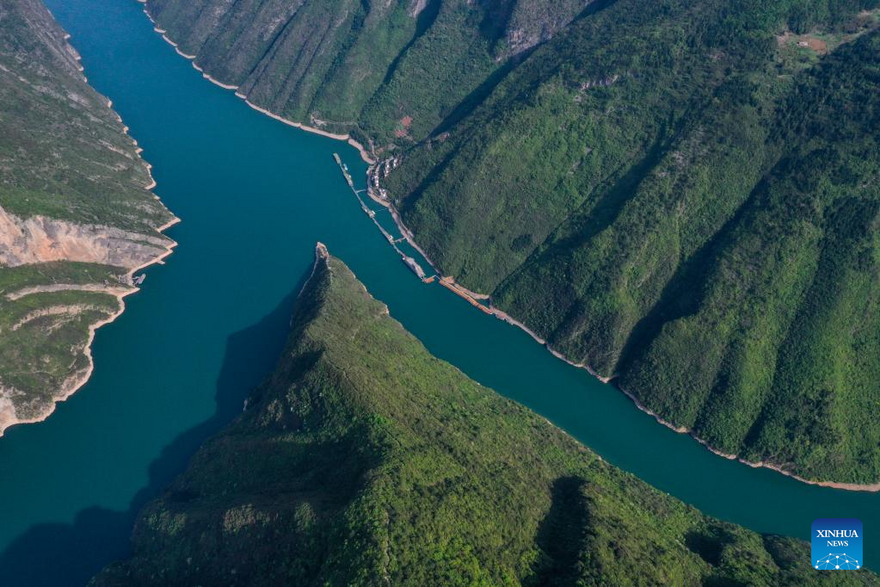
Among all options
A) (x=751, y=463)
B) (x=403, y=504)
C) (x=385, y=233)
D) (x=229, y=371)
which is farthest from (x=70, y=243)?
(x=751, y=463)

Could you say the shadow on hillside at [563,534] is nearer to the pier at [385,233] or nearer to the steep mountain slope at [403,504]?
the steep mountain slope at [403,504]

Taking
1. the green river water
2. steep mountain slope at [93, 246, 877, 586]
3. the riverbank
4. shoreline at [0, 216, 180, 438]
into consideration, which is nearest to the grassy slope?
the riverbank

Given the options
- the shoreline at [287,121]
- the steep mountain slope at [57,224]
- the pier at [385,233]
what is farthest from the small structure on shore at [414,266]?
the steep mountain slope at [57,224]

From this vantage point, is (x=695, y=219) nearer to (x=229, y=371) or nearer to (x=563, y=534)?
(x=563, y=534)

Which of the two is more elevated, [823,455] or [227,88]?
[227,88]

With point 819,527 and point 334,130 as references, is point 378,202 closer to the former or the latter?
point 334,130

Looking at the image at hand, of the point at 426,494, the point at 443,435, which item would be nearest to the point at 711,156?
the point at 443,435
